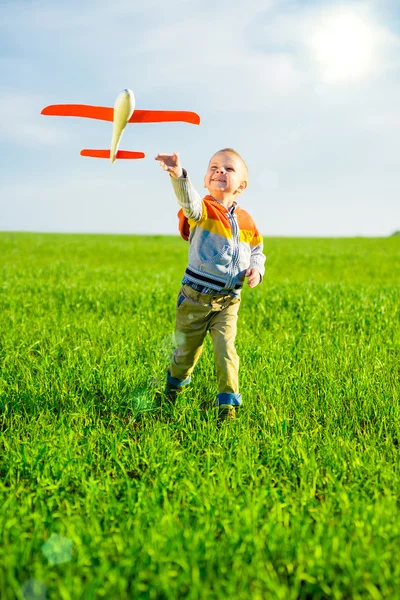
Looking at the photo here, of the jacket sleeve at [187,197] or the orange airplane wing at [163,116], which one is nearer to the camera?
the orange airplane wing at [163,116]

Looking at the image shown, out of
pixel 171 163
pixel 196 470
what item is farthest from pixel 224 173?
pixel 196 470

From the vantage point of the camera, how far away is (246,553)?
2.32 meters

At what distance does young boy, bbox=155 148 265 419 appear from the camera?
374 centimetres

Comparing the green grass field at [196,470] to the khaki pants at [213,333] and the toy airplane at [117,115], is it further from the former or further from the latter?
the toy airplane at [117,115]

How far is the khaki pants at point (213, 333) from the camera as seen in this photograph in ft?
12.6

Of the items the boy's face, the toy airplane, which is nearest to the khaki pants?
the boy's face

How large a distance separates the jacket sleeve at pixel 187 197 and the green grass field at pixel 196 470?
1381 mm

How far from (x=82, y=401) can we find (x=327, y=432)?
1860mm

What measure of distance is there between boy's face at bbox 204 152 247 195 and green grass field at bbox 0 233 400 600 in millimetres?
1586

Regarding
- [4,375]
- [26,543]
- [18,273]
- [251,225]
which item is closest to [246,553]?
[26,543]

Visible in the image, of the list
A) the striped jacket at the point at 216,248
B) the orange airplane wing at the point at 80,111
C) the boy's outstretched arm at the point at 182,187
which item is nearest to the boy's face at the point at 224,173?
the striped jacket at the point at 216,248

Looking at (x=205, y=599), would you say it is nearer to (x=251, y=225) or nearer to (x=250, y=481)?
(x=250, y=481)

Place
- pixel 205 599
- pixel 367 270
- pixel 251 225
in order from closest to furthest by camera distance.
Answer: pixel 205 599 → pixel 251 225 → pixel 367 270

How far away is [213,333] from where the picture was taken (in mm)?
3928
